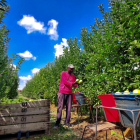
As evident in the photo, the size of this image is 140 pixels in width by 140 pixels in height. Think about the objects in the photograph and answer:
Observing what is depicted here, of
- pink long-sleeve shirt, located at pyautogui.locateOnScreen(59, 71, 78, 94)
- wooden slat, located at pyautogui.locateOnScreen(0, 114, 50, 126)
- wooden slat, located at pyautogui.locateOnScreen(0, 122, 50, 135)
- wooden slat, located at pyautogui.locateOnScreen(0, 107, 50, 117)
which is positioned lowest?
wooden slat, located at pyautogui.locateOnScreen(0, 122, 50, 135)

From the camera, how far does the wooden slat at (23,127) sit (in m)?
3.08

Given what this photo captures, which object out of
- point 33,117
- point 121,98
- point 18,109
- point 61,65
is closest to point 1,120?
point 18,109

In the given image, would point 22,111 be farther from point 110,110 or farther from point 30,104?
point 110,110

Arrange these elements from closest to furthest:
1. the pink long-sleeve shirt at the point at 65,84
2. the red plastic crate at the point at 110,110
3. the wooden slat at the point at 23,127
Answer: the red plastic crate at the point at 110,110
the wooden slat at the point at 23,127
the pink long-sleeve shirt at the point at 65,84

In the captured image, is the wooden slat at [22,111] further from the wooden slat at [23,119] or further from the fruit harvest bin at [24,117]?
the wooden slat at [23,119]

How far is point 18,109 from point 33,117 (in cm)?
47

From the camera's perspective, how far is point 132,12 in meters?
3.43

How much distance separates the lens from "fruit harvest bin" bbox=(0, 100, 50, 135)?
311cm

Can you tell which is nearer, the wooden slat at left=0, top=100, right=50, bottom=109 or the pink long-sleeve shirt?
the wooden slat at left=0, top=100, right=50, bottom=109

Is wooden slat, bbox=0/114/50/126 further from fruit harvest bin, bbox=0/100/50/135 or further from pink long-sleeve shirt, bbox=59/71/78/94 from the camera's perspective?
pink long-sleeve shirt, bbox=59/71/78/94

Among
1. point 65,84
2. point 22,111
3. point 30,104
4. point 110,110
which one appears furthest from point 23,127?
point 110,110

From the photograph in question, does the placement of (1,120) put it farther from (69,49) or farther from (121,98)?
(69,49)

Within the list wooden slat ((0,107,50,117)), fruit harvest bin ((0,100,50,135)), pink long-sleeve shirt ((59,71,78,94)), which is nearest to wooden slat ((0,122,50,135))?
fruit harvest bin ((0,100,50,135))

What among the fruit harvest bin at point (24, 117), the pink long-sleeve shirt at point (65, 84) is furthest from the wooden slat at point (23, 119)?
the pink long-sleeve shirt at point (65, 84)
